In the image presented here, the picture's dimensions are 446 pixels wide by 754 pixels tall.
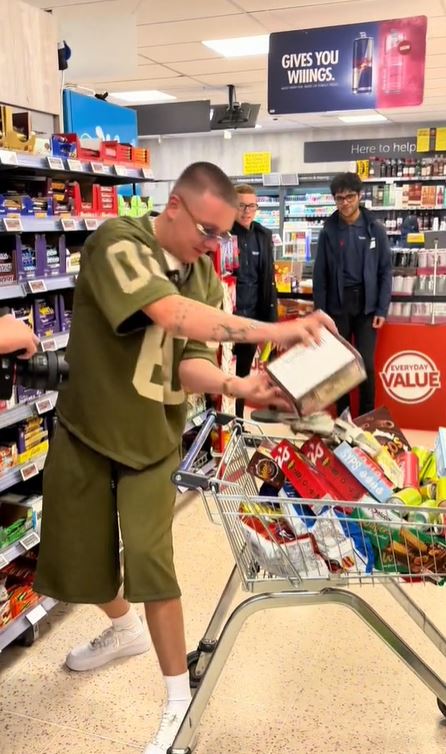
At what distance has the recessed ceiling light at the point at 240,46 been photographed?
670cm

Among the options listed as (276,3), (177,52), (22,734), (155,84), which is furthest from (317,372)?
(155,84)

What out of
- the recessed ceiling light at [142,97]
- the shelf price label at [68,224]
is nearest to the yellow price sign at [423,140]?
the recessed ceiling light at [142,97]

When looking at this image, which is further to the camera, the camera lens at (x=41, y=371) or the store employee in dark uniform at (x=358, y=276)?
the store employee in dark uniform at (x=358, y=276)

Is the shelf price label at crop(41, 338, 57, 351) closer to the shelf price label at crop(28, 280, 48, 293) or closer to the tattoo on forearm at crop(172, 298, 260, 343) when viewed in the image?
the shelf price label at crop(28, 280, 48, 293)

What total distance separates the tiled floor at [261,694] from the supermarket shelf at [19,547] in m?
0.42

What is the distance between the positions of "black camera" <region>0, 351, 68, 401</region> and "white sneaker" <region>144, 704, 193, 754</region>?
998 mm

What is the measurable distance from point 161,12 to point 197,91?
408cm

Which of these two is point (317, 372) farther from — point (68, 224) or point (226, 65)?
point (226, 65)

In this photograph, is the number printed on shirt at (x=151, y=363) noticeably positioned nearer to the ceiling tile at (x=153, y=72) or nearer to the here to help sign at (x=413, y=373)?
the here to help sign at (x=413, y=373)

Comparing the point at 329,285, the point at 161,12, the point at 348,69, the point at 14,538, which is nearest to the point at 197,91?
the point at 161,12

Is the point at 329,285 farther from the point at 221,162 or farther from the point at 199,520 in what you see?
the point at 221,162

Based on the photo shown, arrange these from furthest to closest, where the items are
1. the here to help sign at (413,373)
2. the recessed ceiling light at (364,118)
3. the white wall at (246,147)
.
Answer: the white wall at (246,147) < the recessed ceiling light at (364,118) < the here to help sign at (413,373)

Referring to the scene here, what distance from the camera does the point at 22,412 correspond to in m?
2.62

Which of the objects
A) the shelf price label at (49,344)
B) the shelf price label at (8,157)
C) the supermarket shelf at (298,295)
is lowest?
the supermarket shelf at (298,295)
